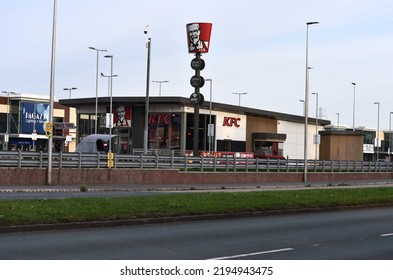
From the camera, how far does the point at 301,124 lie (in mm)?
84000

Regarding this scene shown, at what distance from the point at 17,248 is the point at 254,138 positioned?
61.7 meters

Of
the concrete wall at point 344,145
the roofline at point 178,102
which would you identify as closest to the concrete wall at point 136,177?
the roofline at point 178,102

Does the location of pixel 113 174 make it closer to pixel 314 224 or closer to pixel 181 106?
pixel 314 224

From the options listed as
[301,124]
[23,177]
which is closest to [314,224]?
[23,177]

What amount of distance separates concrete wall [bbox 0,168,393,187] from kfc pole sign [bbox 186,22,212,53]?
10021 millimetres

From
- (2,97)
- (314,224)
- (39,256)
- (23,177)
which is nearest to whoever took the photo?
(39,256)

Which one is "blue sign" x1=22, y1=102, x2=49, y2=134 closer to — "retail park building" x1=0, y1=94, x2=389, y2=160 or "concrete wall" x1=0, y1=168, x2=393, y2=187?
"retail park building" x1=0, y1=94, x2=389, y2=160

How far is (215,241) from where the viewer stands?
13148 mm

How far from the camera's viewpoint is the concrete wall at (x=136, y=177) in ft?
102

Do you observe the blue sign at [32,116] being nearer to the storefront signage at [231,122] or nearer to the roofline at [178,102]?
the roofline at [178,102]

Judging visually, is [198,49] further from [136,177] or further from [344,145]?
[344,145]

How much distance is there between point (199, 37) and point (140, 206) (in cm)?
2994

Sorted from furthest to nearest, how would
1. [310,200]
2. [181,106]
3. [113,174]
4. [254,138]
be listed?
[254,138] → [181,106] → [113,174] → [310,200]

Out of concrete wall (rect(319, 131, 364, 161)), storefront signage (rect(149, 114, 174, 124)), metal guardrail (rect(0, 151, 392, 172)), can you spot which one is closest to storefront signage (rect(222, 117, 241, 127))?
storefront signage (rect(149, 114, 174, 124))
